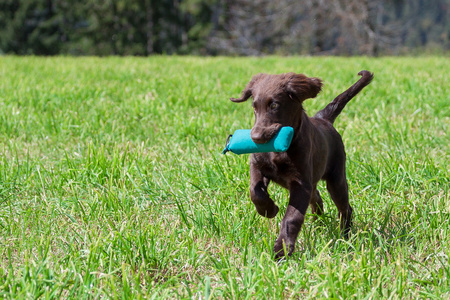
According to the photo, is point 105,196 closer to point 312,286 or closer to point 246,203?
point 246,203

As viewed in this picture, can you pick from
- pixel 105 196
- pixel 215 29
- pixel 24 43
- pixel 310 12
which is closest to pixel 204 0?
pixel 215 29

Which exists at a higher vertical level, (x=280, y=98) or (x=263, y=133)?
(x=280, y=98)

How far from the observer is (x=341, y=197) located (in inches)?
118

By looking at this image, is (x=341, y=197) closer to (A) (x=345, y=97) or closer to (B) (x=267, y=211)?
(B) (x=267, y=211)

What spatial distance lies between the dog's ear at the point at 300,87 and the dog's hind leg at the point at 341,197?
0.66 m

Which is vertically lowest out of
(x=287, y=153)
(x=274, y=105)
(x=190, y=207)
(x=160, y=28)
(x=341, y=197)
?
(x=160, y=28)

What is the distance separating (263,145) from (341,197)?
0.85m

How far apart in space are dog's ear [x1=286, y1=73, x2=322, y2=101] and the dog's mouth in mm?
252

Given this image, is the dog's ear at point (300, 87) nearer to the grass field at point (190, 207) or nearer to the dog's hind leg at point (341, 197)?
the dog's hind leg at point (341, 197)

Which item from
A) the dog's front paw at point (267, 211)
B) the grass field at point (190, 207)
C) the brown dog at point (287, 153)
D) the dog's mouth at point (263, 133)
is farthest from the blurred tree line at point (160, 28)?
the dog's mouth at point (263, 133)

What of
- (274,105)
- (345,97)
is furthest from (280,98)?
(345,97)

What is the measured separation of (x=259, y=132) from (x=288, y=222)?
51 cm

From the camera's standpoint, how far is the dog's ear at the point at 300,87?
255 centimetres

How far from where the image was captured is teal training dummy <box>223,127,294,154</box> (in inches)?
93.0
